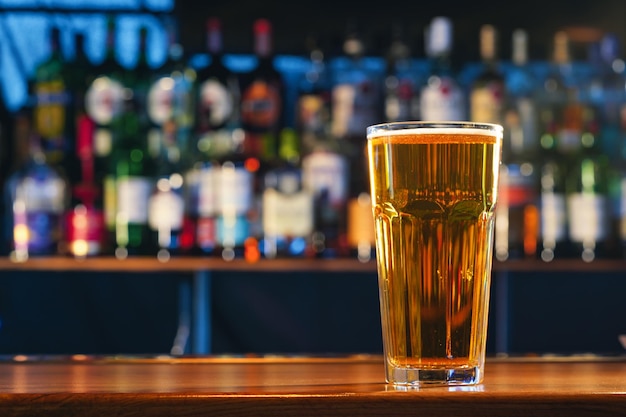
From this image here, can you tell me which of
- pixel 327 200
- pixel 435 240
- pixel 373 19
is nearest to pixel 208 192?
pixel 327 200

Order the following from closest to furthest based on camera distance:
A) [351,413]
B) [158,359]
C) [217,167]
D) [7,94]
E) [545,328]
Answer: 1. [351,413]
2. [158,359]
3. [217,167]
4. [545,328]
5. [7,94]

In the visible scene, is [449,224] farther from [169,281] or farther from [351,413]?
[169,281]

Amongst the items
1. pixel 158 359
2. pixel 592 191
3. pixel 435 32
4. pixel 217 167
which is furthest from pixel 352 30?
pixel 158 359

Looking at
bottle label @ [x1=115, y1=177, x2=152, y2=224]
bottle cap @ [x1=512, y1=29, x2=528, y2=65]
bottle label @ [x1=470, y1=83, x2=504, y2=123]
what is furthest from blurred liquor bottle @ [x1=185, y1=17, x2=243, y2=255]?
bottle cap @ [x1=512, y1=29, x2=528, y2=65]

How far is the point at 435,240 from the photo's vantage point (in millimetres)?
533

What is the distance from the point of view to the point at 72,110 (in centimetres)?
229

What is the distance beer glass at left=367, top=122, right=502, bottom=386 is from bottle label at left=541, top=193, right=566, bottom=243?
1.59 m

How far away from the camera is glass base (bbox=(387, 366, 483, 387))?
50 centimetres

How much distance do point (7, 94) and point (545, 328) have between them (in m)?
1.48

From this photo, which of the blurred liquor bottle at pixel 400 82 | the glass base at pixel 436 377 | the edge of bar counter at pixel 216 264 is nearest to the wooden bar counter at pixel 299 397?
the glass base at pixel 436 377

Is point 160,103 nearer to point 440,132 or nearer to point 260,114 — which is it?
point 260,114

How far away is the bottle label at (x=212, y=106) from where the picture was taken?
7.29ft

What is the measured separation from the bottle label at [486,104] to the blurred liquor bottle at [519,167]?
0.04m

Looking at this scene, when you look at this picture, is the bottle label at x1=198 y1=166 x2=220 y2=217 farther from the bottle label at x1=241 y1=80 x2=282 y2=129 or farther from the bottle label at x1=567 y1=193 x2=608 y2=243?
the bottle label at x1=567 y1=193 x2=608 y2=243
